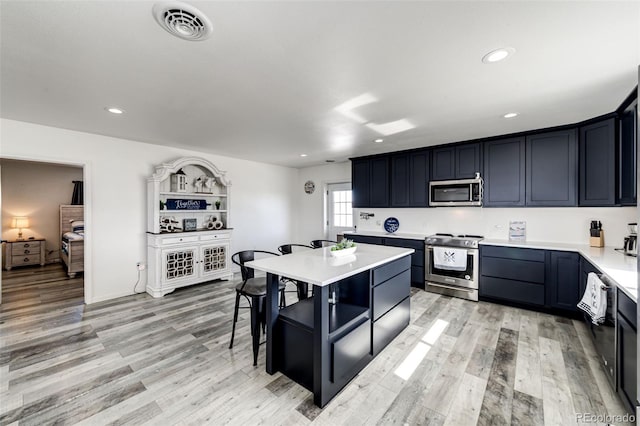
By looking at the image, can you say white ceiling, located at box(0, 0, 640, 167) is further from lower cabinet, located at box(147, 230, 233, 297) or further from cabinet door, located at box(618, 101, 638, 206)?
lower cabinet, located at box(147, 230, 233, 297)

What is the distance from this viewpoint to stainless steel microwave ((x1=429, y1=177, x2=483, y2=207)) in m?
4.02

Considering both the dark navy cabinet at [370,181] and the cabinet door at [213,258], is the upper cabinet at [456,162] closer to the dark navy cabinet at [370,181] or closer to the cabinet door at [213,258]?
the dark navy cabinet at [370,181]

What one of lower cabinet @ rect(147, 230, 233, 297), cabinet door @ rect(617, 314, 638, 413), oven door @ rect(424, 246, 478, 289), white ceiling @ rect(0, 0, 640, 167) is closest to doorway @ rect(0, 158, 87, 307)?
lower cabinet @ rect(147, 230, 233, 297)

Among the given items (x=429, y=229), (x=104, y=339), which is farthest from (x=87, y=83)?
(x=429, y=229)

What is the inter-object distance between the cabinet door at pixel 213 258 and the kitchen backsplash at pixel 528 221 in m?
3.24

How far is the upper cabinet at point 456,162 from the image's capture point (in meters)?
4.12

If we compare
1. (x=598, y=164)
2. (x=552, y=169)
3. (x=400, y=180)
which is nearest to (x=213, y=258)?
(x=400, y=180)

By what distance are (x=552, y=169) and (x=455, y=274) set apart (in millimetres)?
1937

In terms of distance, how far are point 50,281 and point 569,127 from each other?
28.5 feet

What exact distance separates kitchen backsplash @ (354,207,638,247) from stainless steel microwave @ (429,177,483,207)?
16.2 inches

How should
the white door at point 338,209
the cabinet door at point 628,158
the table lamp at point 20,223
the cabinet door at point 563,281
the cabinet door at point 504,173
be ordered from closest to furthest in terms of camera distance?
the cabinet door at point 628,158 → the cabinet door at point 563,281 → the cabinet door at point 504,173 → the table lamp at point 20,223 → the white door at point 338,209

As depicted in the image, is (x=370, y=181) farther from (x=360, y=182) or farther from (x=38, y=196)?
(x=38, y=196)

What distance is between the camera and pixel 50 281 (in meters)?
4.84

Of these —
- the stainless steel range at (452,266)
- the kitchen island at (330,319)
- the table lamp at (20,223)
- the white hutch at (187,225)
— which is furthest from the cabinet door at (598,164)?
the table lamp at (20,223)
